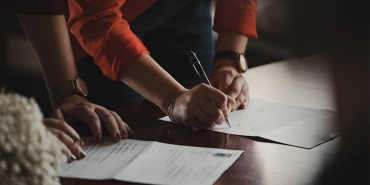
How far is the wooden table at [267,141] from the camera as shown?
32.4 inches

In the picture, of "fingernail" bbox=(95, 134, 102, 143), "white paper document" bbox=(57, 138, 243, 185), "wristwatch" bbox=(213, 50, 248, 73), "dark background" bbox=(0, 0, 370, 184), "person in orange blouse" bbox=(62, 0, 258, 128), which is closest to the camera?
"dark background" bbox=(0, 0, 370, 184)

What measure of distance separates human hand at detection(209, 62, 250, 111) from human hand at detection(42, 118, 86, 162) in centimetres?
43

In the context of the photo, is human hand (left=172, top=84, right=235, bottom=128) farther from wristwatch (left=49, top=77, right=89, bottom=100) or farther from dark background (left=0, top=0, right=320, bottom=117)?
dark background (left=0, top=0, right=320, bottom=117)

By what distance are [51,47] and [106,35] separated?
137 millimetres

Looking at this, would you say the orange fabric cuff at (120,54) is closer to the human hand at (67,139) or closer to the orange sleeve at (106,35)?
the orange sleeve at (106,35)

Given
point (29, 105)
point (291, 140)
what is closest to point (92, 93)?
point (291, 140)

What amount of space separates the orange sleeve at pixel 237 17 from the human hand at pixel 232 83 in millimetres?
146

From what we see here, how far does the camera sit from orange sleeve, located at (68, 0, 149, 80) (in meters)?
1.18

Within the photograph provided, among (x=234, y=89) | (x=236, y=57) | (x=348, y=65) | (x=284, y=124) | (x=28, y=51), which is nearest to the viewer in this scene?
(x=348, y=65)

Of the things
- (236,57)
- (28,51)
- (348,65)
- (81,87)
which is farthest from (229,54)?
(28,51)

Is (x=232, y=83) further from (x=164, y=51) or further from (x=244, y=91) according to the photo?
(x=164, y=51)

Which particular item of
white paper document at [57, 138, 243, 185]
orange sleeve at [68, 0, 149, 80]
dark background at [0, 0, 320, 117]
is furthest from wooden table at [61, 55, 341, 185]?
dark background at [0, 0, 320, 117]

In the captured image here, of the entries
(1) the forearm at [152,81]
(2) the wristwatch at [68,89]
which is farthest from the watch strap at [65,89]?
(1) the forearm at [152,81]

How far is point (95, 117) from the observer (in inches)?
40.4
